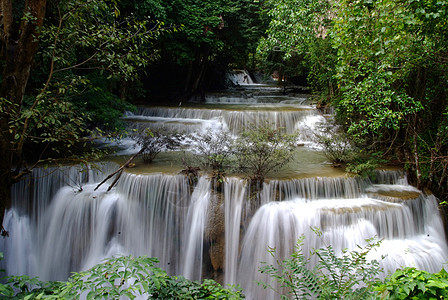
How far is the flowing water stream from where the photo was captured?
6.61m

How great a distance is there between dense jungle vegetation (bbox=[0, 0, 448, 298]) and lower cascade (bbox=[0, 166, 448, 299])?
3.48ft

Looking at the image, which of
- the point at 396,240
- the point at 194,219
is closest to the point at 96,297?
the point at 194,219

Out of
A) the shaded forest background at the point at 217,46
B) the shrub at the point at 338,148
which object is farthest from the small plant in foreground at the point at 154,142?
the shrub at the point at 338,148

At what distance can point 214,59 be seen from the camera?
20234 mm

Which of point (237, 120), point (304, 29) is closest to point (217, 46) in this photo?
point (237, 120)

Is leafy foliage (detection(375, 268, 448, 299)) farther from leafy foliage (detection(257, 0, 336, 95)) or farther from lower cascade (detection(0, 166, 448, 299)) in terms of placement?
leafy foliage (detection(257, 0, 336, 95))

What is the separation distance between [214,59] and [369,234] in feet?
53.5

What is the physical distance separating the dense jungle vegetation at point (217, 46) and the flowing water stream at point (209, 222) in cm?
102

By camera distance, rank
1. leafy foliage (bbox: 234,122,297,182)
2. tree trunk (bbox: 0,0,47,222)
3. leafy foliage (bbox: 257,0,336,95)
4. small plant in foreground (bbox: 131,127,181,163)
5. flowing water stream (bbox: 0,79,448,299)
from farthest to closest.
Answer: leafy foliage (bbox: 257,0,336,95) → small plant in foreground (bbox: 131,127,181,163) → leafy foliage (bbox: 234,122,297,182) → flowing water stream (bbox: 0,79,448,299) → tree trunk (bbox: 0,0,47,222)

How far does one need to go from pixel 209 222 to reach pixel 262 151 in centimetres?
208

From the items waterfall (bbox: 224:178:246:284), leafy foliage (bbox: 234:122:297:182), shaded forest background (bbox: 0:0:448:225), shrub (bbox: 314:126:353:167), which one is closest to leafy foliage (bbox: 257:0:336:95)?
shaded forest background (bbox: 0:0:448:225)

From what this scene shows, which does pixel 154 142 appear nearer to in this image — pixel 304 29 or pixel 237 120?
pixel 237 120

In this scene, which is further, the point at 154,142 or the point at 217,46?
the point at 217,46

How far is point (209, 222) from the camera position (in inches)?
270
